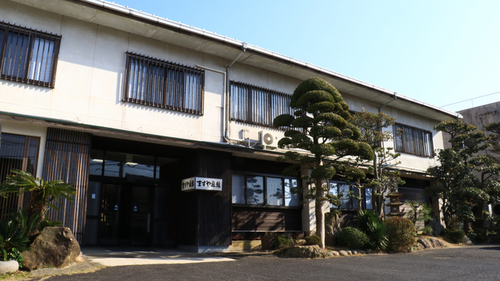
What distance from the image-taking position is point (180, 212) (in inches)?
508

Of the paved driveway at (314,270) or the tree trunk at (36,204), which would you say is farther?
the tree trunk at (36,204)

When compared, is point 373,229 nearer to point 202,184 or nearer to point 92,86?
point 202,184

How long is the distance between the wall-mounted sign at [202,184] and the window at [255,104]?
2484 mm

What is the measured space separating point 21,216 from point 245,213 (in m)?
7.67

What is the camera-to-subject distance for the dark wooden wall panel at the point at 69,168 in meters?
9.58

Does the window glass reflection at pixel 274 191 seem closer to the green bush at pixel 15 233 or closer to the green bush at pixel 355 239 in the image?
the green bush at pixel 355 239

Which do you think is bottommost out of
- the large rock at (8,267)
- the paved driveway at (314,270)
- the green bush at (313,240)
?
the paved driveway at (314,270)

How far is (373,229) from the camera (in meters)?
12.6

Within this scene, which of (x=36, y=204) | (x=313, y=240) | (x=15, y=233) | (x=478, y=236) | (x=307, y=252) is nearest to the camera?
(x=15, y=233)

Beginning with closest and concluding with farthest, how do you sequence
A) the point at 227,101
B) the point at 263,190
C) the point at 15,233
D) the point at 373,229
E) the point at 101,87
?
the point at 15,233 < the point at 101,87 < the point at 373,229 < the point at 227,101 < the point at 263,190

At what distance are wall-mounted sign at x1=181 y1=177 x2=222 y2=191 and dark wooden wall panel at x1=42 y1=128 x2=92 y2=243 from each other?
124 inches

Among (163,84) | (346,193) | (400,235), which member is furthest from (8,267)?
(346,193)

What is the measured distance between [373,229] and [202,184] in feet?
19.6

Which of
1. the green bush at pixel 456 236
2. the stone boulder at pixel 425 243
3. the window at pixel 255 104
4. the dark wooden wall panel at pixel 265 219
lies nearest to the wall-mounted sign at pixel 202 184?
the dark wooden wall panel at pixel 265 219
